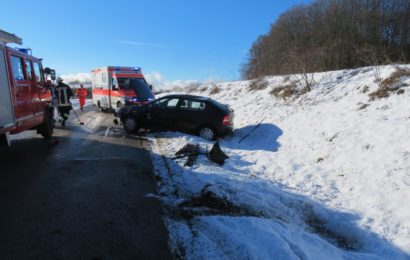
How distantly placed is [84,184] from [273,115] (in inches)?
373

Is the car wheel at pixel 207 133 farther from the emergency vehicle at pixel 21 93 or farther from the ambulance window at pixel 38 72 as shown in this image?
the ambulance window at pixel 38 72

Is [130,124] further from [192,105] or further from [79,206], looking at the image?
[79,206]

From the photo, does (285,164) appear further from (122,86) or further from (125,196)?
(122,86)

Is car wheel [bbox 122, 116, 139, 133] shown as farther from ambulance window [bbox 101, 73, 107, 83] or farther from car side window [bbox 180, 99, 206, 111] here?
ambulance window [bbox 101, 73, 107, 83]

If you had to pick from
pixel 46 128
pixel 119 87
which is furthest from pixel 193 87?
pixel 46 128

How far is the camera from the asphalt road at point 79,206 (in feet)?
14.5

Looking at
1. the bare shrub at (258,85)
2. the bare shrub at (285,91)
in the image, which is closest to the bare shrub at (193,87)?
the bare shrub at (258,85)

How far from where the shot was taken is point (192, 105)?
1354 centimetres

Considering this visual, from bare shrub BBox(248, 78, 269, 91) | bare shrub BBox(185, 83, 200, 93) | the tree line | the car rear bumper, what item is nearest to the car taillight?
the car rear bumper

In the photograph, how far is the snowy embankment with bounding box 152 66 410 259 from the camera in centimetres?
493

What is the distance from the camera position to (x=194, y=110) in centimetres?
1339

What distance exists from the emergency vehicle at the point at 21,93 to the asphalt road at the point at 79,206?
940 millimetres

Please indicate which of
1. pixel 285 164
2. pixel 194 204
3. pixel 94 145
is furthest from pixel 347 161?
pixel 94 145

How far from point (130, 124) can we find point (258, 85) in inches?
365
